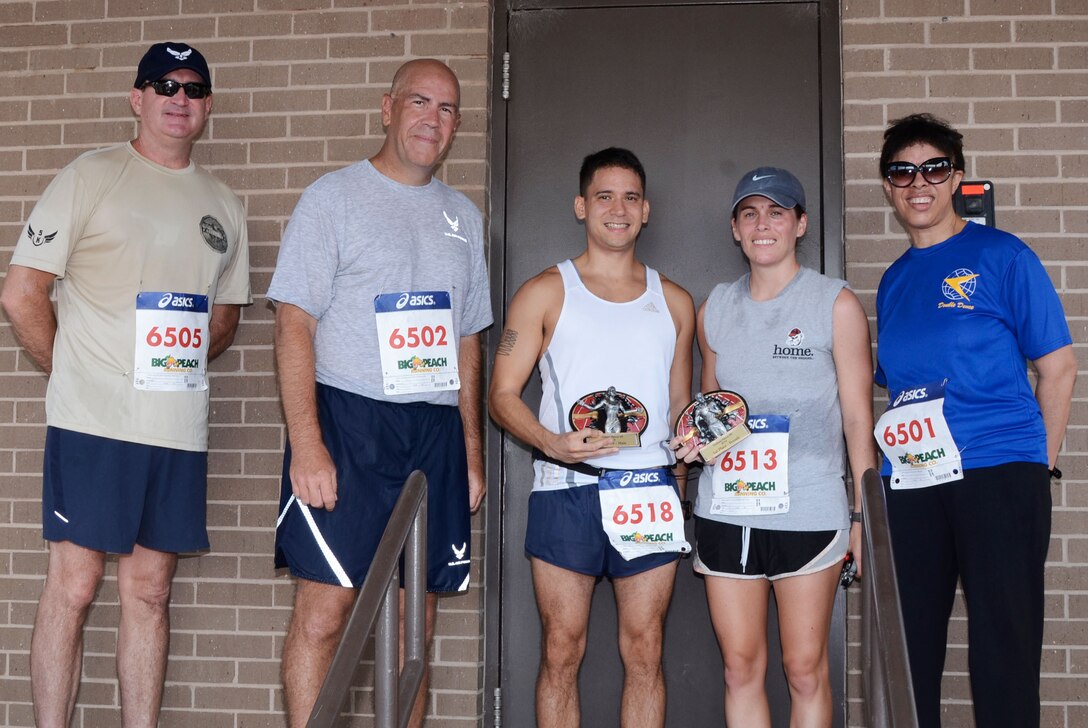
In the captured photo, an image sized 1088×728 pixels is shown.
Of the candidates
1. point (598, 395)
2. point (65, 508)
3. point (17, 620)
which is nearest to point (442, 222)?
point (598, 395)

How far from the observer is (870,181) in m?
3.75

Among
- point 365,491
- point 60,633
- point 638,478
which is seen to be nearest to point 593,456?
point 638,478

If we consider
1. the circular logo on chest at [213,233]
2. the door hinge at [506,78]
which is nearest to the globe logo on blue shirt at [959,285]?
the door hinge at [506,78]

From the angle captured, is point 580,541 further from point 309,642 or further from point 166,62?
point 166,62

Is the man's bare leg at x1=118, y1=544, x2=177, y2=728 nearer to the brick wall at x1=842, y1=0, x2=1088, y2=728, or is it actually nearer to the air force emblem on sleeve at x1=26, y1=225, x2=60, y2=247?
the air force emblem on sleeve at x1=26, y1=225, x2=60, y2=247

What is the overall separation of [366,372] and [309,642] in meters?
0.77

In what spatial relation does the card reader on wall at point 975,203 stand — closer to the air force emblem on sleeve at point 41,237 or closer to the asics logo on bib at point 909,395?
the asics logo on bib at point 909,395

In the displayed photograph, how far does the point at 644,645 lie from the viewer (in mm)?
3166

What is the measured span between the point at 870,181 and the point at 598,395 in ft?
4.61

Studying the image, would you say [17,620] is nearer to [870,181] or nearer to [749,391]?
[749,391]

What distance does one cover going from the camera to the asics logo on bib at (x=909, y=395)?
299 cm

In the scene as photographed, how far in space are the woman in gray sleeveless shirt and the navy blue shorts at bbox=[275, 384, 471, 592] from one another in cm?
72

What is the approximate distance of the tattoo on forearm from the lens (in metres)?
3.32

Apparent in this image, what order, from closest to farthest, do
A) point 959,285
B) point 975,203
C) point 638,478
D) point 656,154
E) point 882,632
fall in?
1. point 882,632
2. point 959,285
3. point 638,478
4. point 975,203
5. point 656,154
